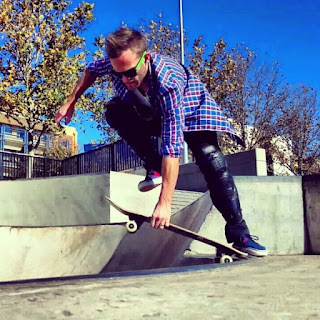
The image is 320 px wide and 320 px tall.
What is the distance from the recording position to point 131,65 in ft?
7.50

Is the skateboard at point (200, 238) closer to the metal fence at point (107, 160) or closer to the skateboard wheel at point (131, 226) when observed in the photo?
the skateboard wheel at point (131, 226)

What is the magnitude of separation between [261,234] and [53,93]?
14.8m

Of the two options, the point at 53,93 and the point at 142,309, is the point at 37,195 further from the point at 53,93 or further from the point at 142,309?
the point at 53,93

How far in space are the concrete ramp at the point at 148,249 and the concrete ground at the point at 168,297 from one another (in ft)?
3.27

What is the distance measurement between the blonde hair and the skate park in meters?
1.14

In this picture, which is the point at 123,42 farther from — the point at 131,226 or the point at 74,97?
the point at 131,226

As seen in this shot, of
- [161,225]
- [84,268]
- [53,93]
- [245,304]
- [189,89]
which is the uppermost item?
[53,93]

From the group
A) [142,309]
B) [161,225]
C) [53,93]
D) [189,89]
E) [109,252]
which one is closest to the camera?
[142,309]

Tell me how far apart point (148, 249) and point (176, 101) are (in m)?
1.11

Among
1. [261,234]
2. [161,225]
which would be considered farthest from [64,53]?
[161,225]

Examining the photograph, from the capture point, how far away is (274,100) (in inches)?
949

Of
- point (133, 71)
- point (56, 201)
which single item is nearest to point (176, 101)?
point (133, 71)

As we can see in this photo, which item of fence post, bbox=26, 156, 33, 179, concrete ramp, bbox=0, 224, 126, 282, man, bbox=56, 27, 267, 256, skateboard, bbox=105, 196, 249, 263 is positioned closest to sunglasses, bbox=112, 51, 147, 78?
man, bbox=56, 27, 267, 256

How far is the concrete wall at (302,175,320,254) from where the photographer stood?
3721mm
